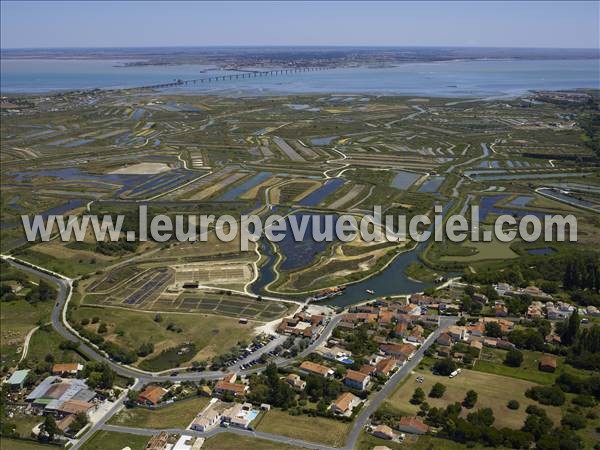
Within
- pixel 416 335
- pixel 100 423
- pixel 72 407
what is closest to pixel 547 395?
pixel 416 335

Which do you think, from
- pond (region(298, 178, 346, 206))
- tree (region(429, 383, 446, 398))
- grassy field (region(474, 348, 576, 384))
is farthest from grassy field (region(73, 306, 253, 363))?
pond (region(298, 178, 346, 206))

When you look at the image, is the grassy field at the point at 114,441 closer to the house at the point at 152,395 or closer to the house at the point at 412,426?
the house at the point at 152,395

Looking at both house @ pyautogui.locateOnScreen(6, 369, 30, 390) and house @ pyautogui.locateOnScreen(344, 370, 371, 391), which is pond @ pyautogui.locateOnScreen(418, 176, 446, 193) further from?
house @ pyautogui.locateOnScreen(6, 369, 30, 390)

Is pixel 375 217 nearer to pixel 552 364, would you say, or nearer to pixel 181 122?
pixel 552 364

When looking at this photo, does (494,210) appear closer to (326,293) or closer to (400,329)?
(326,293)

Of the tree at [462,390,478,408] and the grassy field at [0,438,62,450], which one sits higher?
the tree at [462,390,478,408]

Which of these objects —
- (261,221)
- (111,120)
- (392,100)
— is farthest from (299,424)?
(392,100)
